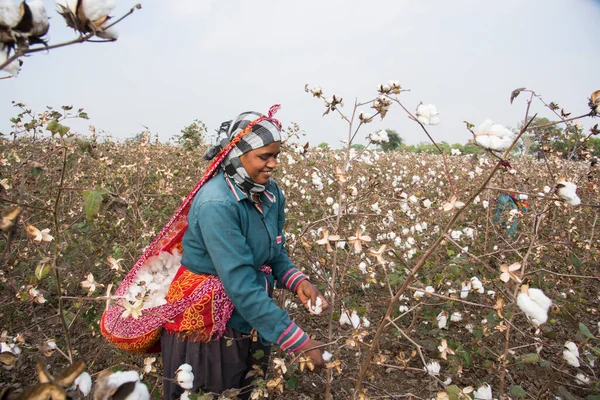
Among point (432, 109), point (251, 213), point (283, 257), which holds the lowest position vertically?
point (283, 257)

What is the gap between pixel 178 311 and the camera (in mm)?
1548

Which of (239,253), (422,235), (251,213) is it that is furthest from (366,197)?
(422,235)

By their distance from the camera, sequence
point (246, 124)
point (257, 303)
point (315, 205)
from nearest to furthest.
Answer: point (257, 303)
point (246, 124)
point (315, 205)

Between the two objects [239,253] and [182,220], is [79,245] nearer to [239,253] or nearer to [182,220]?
[182,220]

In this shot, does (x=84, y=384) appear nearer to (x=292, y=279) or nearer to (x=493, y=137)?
(x=493, y=137)

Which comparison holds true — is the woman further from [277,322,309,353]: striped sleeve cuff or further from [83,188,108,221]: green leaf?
[83,188,108,221]: green leaf

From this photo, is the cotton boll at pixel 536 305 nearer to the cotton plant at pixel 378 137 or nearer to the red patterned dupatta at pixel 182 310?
the red patterned dupatta at pixel 182 310

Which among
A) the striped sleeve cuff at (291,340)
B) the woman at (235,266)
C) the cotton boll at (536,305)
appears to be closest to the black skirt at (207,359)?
the woman at (235,266)

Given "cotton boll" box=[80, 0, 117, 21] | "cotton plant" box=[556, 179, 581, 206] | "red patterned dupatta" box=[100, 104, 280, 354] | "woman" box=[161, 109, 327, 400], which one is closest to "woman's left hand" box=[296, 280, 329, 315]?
"woman" box=[161, 109, 327, 400]

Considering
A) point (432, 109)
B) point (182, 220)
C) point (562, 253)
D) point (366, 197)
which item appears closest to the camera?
point (432, 109)

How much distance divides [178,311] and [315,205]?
2.91m

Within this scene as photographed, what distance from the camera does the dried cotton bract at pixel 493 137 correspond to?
85cm

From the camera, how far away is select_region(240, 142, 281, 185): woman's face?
4.96 feet

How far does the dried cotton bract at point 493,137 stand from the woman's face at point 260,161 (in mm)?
834
